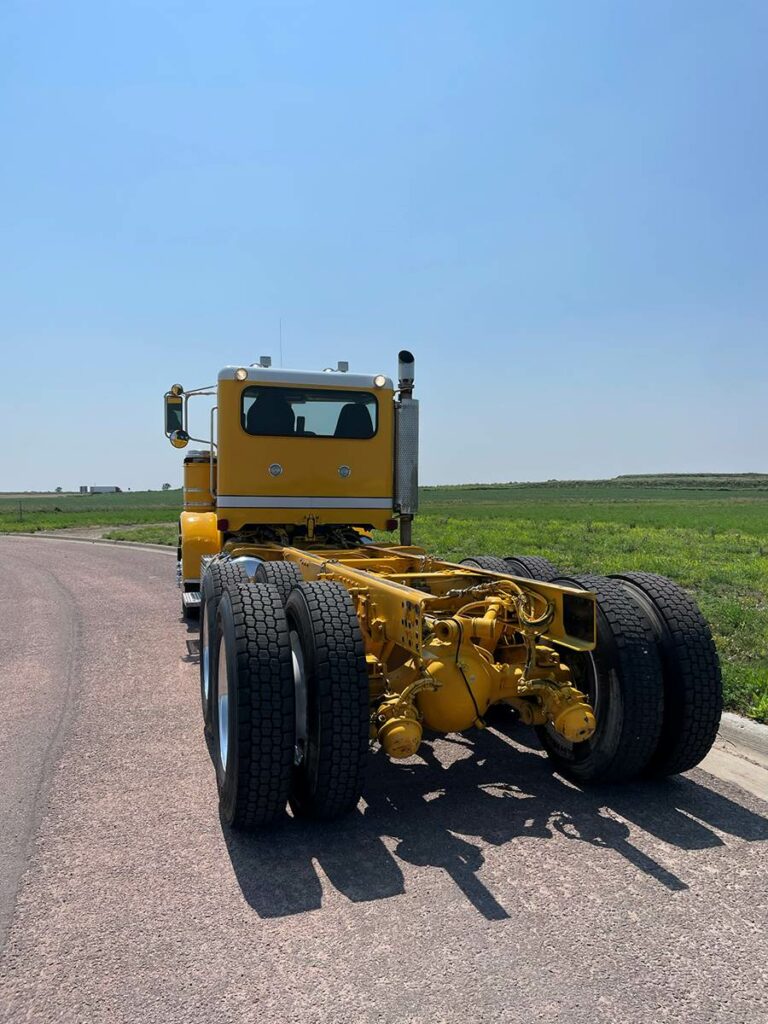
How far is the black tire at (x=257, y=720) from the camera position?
339 cm

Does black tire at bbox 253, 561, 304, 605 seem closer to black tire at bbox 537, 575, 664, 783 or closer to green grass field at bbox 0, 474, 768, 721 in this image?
black tire at bbox 537, 575, 664, 783

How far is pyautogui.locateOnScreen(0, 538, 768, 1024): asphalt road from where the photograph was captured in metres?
2.38

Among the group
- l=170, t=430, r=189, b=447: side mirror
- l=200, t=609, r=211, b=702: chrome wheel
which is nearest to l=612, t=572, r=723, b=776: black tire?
l=200, t=609, r=211, b=702: chrome wheel

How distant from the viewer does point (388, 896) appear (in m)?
2.98

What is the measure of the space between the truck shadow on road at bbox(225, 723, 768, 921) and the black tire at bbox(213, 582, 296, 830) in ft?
0.67

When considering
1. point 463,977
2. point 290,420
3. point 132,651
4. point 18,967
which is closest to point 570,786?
point 463,977

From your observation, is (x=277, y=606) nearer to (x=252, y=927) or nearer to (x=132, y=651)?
(x=252, y=927)

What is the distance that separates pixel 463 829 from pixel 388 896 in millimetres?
694

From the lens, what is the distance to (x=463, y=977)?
8.09 feet

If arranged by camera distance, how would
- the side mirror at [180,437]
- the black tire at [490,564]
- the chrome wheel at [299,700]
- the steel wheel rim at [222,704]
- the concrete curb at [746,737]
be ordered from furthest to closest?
the side mirror at [180,437], the black tire at [490,564], the concrete curb at [746,737], the steel wheel rim at [222,704], the chrome wheel at [299,700]

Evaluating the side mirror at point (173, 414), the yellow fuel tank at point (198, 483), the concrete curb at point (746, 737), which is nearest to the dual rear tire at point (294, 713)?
the concrete curb at point (746, 737)

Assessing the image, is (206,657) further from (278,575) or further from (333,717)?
(333,717)

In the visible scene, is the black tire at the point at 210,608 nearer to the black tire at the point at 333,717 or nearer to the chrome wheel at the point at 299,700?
the chrome wheel at the point at 299,700

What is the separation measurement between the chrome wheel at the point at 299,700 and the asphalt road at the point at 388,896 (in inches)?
14.3
